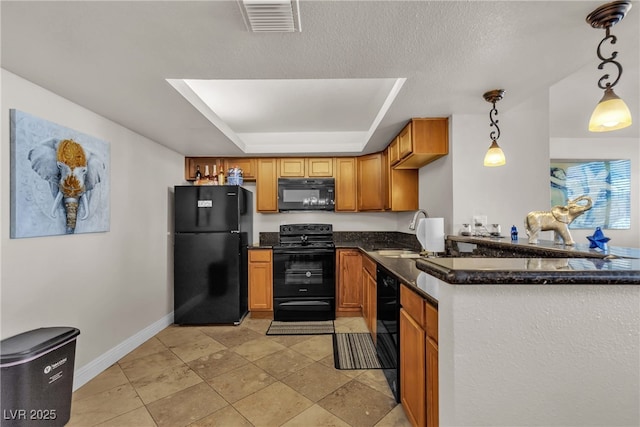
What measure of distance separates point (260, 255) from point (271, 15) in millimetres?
2770

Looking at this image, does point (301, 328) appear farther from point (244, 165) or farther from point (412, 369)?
point (244, 165)

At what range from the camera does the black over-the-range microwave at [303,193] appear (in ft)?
12.4

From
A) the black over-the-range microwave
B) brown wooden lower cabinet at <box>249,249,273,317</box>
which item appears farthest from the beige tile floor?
the black over-the-range microwave

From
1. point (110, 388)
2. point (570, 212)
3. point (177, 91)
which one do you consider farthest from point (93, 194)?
point (570, 212)

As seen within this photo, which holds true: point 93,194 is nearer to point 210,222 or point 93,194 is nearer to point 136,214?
point 136,214

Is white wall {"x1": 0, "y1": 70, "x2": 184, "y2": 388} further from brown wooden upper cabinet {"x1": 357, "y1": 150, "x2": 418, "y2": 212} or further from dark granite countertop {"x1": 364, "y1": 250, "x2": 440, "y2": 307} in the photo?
brown wooden upper cabinet {"x1": 357, "y1": 150, "x2": 418, "y2": 212}

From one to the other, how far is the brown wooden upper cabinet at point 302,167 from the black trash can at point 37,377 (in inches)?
108

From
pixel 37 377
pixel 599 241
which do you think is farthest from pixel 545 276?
pixel 37 377

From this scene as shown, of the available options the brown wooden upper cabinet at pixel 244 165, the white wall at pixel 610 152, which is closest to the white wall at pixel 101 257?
the brown wooden upper cabinet at pixel 244 165

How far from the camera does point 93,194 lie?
219 centimetres

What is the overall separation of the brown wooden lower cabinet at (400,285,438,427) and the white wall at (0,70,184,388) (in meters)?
2.35

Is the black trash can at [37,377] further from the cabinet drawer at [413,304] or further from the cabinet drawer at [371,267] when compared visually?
the cabinet drawer at [371,267]

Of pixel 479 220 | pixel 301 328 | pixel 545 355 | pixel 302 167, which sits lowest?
pixel 301 328

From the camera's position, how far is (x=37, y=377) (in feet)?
4.83
